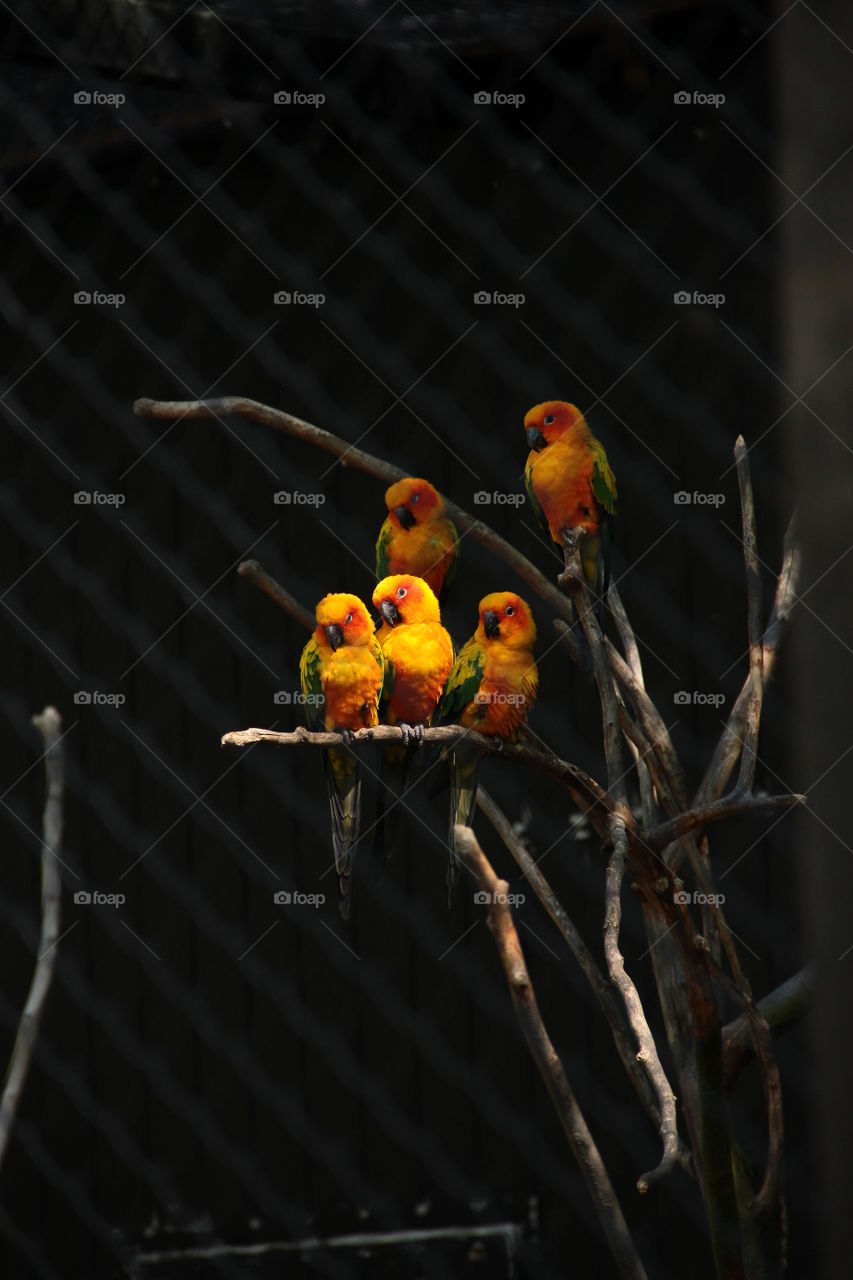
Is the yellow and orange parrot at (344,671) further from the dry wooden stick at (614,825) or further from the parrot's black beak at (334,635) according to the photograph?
the dry wooden stick at (614,825)

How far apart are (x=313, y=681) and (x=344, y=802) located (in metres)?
0.08

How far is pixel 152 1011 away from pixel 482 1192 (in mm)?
346

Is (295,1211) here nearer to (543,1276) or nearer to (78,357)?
(543,1276)

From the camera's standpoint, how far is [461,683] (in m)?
0.78

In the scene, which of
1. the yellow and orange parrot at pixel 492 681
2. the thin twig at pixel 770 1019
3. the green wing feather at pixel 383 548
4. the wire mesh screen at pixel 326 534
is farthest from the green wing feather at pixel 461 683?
the wire mesh screen at pixel 326 534

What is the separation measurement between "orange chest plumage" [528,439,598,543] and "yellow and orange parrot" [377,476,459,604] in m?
0.07

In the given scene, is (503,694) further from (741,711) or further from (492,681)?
(741,711)

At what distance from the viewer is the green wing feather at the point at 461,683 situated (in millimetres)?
771

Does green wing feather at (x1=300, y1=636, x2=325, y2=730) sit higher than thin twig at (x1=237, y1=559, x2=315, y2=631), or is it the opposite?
thin twig at (x1=237, y1=559, x2=315, y2=631)

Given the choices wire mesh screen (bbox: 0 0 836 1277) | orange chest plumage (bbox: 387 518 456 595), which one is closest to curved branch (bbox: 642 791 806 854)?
orange chest plumage (bbox: 387 518 456 595)

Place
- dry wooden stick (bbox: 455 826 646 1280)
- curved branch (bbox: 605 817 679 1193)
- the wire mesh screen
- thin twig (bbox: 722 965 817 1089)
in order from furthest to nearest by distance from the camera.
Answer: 1. the wire mesh screen
2. thin twig (bbox: 722 965 817 1089)
3. dry wooden stick (bbox: 455 826 646 1280)
4. curved branch (bbox: 605 817 679 1193)

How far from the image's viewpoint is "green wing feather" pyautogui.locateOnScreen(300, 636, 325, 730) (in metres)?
0.76

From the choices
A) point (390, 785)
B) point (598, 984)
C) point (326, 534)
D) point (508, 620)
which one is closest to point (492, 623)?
point (508, 620)

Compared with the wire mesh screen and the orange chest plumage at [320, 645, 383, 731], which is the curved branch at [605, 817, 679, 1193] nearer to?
the orange chest plumage at [320, 645, 383, 731]
